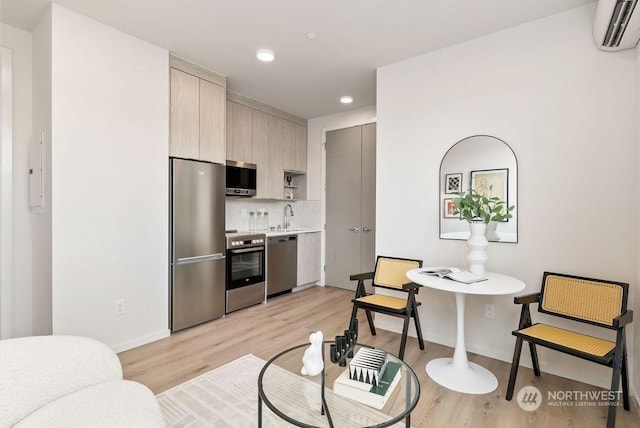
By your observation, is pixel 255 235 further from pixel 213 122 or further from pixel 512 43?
pixel 512 43

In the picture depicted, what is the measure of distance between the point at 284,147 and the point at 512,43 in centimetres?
318

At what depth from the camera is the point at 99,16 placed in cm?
248

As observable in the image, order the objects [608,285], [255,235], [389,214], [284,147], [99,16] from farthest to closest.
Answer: [284,147] → [255,235] → [389,214] → [99,16] → [608,285]

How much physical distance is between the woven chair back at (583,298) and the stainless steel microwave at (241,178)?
3362mm

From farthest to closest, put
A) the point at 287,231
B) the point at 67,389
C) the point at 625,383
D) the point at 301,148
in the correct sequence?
the point at 301,148
the point at 287,231
the point at 625,383
the point at 67,389

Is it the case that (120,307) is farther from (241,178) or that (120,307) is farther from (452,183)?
(452,183)

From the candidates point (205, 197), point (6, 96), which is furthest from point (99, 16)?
point (205, 197)

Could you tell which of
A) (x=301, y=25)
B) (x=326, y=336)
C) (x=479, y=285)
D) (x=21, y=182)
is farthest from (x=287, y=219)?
(x=479, y=285)

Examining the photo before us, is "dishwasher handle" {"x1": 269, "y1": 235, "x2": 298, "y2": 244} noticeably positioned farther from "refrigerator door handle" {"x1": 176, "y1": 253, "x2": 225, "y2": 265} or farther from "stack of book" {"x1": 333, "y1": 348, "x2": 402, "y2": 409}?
"stack of book" {"x1": 333, "y1": 348, "x2": 402, "y2": 409}

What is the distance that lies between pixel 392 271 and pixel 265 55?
7.98ft

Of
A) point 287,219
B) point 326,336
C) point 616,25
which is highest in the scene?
point 616,25

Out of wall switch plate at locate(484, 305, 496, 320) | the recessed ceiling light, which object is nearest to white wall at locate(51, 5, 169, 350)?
the recessed ceiling light

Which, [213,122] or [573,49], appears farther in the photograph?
[213,122]

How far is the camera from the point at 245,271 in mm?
3893
